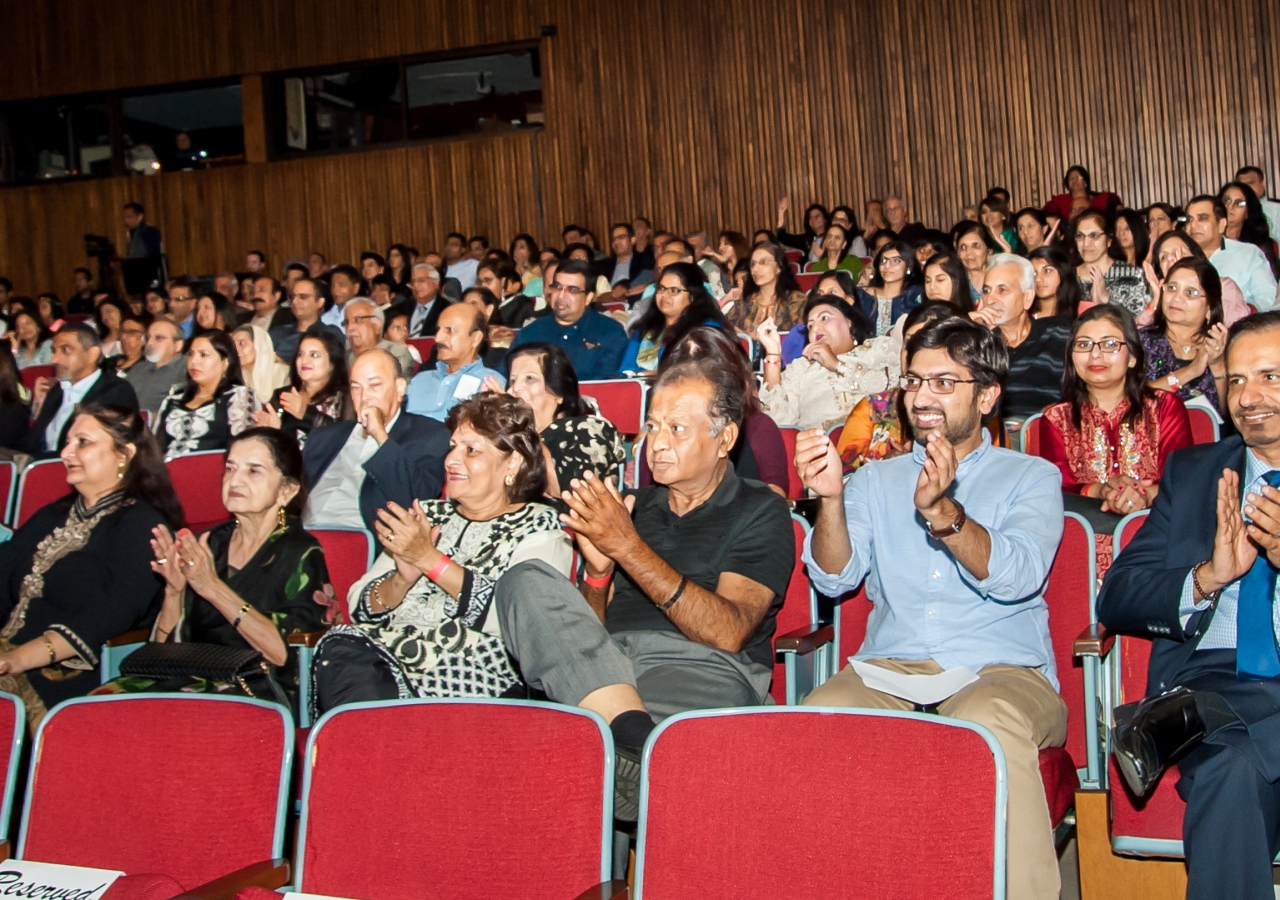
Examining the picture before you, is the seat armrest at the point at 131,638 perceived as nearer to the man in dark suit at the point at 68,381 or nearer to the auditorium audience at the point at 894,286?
the man in dark suit at the point at 68,381

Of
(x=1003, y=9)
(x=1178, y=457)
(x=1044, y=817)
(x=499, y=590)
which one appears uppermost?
(x=1003, y=9)

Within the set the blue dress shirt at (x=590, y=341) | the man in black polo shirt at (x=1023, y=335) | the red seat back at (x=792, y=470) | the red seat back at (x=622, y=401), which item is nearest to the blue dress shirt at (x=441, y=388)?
the red seat back at (x=622, y=401)

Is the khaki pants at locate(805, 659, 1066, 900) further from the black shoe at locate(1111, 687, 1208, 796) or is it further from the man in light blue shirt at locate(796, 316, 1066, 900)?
the black shoe at locate(1111, 687, 1208, 796)

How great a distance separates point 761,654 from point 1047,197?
713 cm

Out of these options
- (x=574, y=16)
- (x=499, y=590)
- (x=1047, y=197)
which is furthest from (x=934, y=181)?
(x=499, y=590)

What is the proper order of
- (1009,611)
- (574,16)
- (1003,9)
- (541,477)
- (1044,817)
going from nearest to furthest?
(1044,817) < (1009,611) < (541,477) < (1003,9) < (574,16)

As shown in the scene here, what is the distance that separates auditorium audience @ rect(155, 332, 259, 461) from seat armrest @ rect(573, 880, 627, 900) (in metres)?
3.21

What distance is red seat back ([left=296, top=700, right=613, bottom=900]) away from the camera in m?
1.50

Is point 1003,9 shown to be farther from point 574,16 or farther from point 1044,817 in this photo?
point 1044,817

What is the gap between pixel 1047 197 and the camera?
841cm

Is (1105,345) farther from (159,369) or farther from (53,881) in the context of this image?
(159,369)

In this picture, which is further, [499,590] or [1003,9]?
[1003,9]

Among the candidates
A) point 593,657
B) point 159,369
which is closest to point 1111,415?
point 593,657

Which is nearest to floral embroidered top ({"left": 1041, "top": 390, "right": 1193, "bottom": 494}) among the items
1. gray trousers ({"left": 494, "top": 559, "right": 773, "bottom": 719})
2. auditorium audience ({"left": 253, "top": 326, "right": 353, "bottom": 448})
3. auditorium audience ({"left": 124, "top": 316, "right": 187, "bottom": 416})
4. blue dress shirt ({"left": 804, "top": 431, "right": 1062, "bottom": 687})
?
blue dress shirt ({"left": 804, "top": 431, "right": 1062, "bottom": 687})
